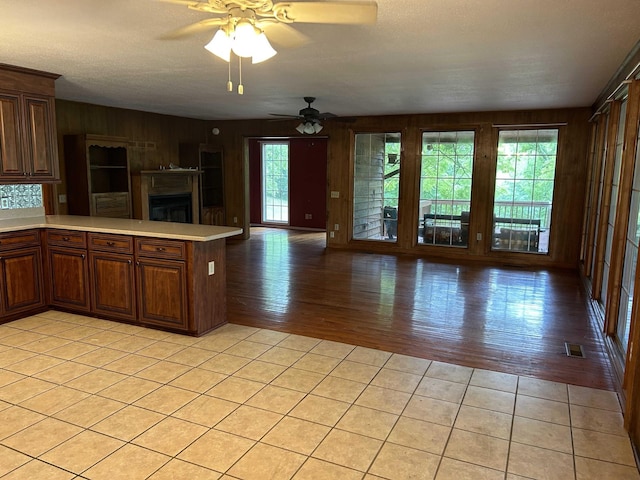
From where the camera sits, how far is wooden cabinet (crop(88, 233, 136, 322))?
4.03m

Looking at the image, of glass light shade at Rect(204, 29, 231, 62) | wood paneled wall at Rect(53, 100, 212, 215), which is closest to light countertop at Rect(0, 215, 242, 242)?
glass light shade at Rect(204, 29, 231, 62)

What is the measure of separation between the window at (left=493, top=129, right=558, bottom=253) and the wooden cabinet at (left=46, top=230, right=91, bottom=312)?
6047mm

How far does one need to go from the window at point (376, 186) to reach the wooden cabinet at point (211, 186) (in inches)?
111

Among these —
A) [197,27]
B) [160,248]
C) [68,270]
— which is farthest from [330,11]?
[68,270]

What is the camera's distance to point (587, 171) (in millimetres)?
6691

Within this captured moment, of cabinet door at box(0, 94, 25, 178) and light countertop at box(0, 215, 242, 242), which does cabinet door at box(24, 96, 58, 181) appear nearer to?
cabinet door at box(0, 94, 25, 178)

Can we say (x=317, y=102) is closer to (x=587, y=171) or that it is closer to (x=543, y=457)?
(x=587, y=171)

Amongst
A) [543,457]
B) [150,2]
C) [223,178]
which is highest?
[150,2]

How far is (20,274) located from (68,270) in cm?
40

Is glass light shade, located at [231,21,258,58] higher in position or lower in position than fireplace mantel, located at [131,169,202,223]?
higher

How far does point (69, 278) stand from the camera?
14.4 ft

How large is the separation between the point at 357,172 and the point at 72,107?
4664 mm

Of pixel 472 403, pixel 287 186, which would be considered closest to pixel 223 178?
pixel 287 186

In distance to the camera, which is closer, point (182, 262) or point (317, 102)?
point (182, 262)
